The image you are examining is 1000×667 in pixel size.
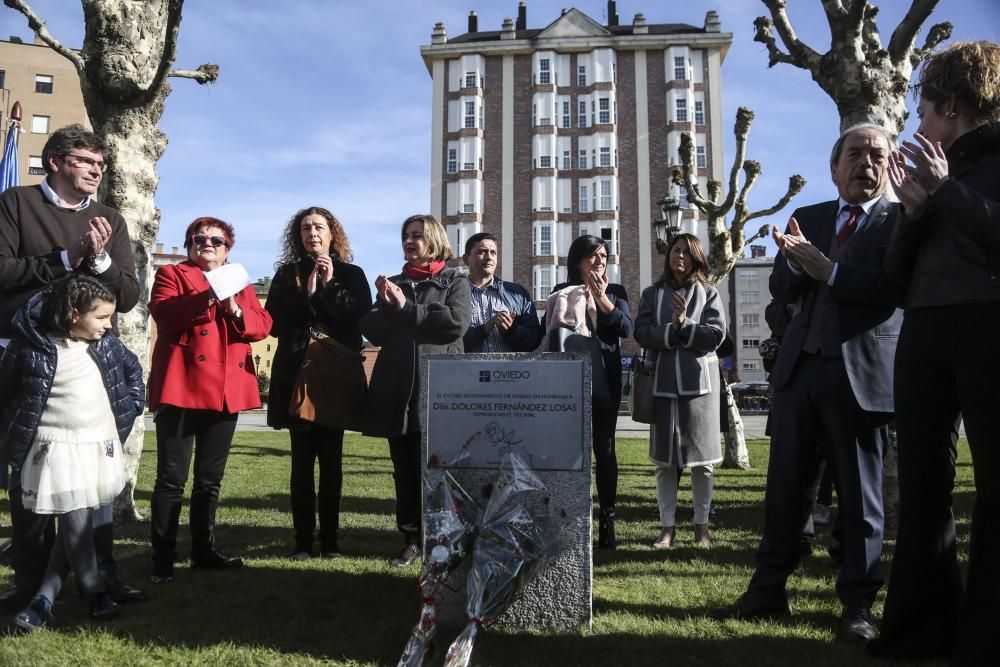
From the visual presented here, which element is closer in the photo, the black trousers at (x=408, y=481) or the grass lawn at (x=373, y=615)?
the grass lawn at (x=373, y=615)

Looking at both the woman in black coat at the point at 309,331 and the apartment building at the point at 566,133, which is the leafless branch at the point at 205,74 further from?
the apartment building at the point at 566,133

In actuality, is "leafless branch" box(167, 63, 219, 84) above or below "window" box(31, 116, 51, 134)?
below

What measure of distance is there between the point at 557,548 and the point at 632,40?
5613cm

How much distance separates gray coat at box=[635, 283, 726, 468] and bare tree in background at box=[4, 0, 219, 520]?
4.48 m

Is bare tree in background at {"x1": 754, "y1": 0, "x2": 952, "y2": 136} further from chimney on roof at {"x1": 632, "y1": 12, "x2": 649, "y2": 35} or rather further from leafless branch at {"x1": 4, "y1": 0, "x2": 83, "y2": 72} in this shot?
chimney on roof at {"x1": 632, "y1": 12, "x2": 649, "y2": 35}

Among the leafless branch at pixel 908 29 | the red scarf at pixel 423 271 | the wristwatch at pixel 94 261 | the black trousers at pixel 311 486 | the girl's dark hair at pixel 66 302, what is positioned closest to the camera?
the girl's dark hair at pixel 66 302

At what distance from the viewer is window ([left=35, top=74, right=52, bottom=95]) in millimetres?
54625

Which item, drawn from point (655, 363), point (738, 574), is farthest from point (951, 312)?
point (655, 363)

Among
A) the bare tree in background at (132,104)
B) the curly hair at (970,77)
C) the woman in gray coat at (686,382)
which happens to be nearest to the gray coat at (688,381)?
the woman in gray coat at (686,382)

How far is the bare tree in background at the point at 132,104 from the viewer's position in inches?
274

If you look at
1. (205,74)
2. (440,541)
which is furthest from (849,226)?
(205,74)

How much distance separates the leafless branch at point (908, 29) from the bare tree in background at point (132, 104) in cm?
646

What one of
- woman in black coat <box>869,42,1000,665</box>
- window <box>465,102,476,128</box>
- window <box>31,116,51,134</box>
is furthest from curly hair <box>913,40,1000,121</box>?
window <box>31,116,51,134</box>

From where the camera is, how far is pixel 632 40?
54625mm
